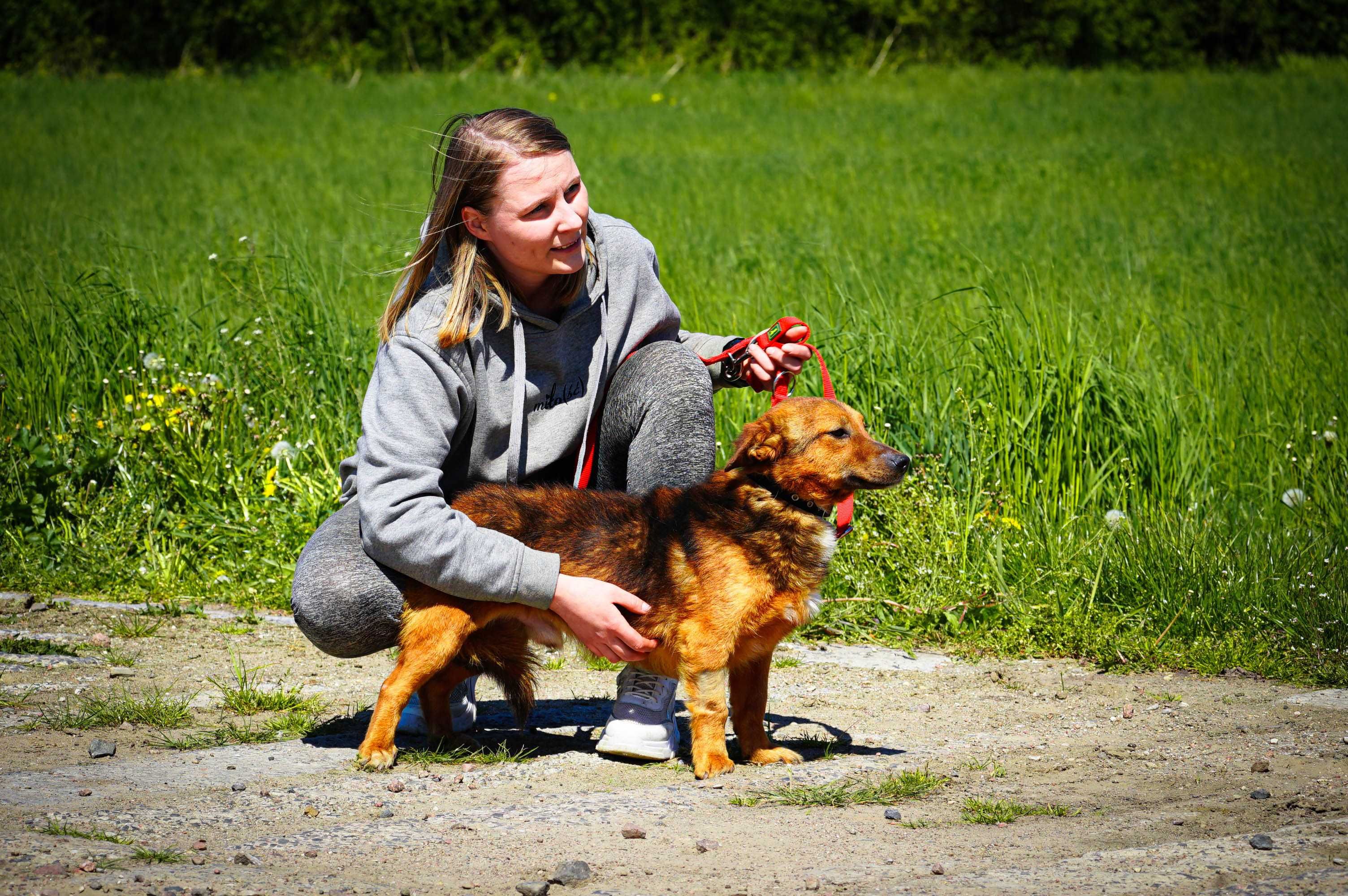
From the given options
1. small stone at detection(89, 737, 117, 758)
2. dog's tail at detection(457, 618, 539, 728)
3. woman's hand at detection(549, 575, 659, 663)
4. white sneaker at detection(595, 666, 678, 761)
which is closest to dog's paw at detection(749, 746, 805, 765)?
white sneaker at detection(595, 666, 678, 761)

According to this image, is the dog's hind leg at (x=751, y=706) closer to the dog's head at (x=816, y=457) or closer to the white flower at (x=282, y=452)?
the dog's head at (x=816, y=457)

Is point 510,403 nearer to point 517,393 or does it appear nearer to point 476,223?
point 517,393

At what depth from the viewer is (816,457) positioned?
336 cm

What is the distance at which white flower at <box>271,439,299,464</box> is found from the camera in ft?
17.8

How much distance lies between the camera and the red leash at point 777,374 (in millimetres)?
3754

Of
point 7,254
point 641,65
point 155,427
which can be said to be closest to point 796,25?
point 641,65

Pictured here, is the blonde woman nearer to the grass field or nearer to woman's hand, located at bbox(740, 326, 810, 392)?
woman's hand, located at bbox(740, 326, 810, 392)

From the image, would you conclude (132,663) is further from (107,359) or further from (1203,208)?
(1203,208)

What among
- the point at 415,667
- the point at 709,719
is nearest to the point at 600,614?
the point at 709,719

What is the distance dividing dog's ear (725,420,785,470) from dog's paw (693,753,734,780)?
2.62 ft

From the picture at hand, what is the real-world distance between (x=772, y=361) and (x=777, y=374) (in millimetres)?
53

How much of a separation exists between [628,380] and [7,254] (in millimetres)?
6261

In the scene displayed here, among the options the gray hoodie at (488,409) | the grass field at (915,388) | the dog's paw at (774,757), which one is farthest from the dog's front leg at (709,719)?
the grass field at (915,388)

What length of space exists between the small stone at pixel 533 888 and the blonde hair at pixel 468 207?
148 cm
